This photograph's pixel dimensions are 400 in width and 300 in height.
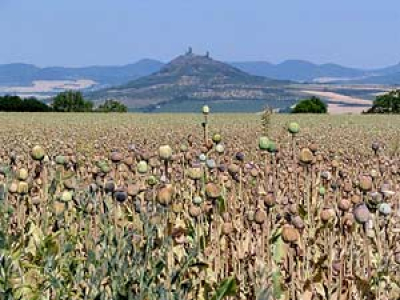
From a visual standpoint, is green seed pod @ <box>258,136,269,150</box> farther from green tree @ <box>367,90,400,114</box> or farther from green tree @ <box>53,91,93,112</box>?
green tree @ <box>53,91,93,112</box>

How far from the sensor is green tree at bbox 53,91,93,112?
81.6 metres

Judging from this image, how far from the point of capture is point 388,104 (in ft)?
269

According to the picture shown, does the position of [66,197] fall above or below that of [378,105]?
above

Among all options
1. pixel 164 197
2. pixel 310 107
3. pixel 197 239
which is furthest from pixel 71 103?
pixel 164 197

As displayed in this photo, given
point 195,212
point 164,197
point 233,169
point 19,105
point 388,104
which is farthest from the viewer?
point 388,104

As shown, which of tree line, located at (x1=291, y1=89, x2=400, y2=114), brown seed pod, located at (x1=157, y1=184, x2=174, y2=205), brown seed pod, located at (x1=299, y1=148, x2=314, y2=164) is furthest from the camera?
tree line, located at (x1=291, y1=89, x2=400, y2=114)

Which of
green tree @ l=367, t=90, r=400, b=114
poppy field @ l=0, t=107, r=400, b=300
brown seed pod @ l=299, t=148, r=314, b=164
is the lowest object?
green tree @ l=367, t=90, r=400, b=114

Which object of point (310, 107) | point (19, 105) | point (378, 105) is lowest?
point (378, 105)

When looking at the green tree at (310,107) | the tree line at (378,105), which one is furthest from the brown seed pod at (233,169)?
the tree line at (378,105)

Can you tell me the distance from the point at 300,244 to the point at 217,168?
1.23 meters

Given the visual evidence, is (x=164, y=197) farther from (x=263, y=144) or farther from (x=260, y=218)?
(x=263, y=144)

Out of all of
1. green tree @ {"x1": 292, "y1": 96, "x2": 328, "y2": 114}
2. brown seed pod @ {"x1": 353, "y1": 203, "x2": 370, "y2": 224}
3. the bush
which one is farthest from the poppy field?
green tree @ {"x1": 292, "y1": 96, "x2": 328, "y2": 114}

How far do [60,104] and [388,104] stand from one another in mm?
34826

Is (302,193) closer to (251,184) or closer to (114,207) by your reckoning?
(251,184)
